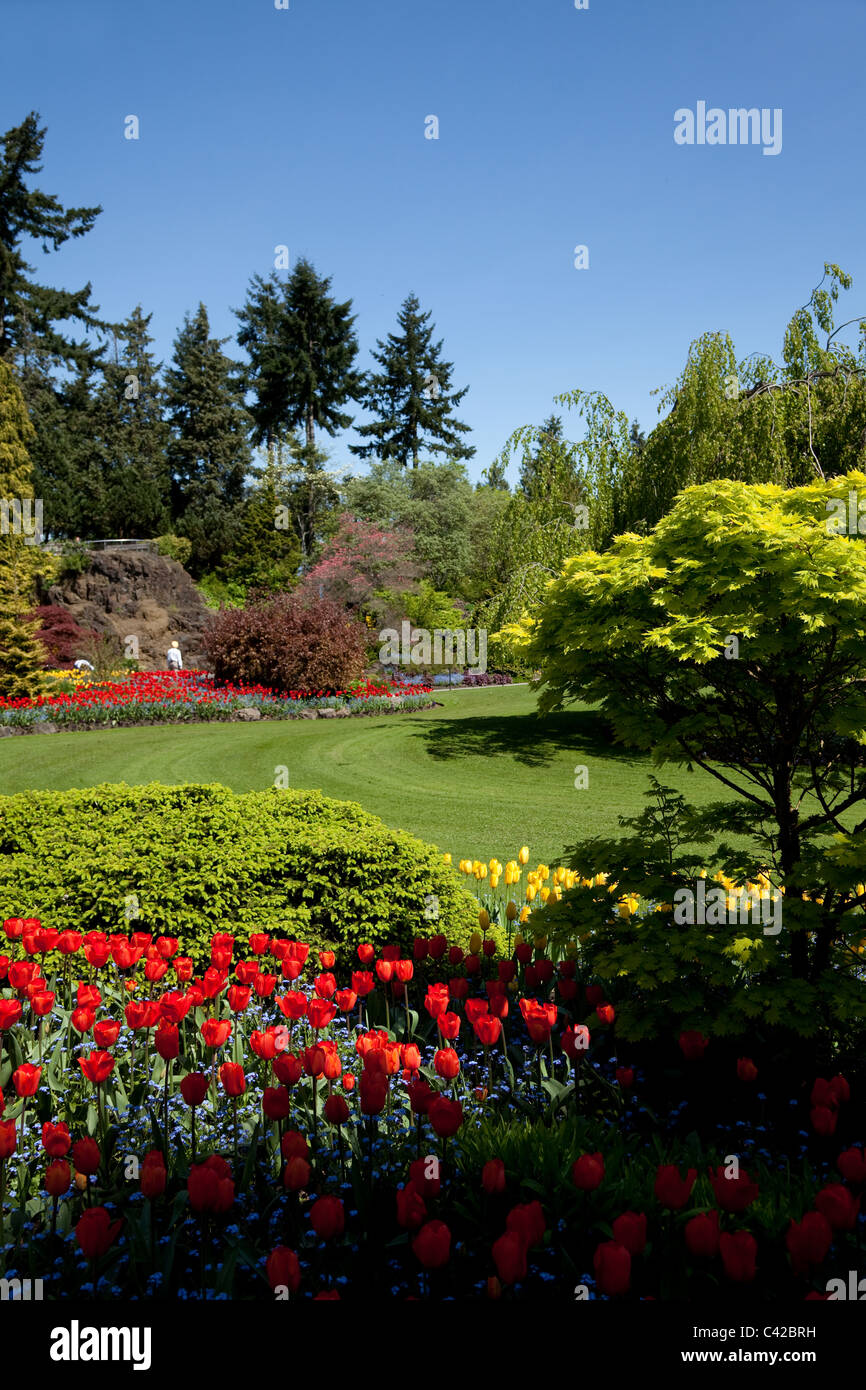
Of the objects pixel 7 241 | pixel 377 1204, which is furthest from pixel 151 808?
pixel 7 241

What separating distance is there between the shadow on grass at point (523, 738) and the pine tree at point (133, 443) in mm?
14967

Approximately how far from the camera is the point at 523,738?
14289 millimetres

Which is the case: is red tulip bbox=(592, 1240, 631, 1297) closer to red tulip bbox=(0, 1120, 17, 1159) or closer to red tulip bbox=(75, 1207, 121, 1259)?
red tulip bbox=(75, 1207, 121, 1259)

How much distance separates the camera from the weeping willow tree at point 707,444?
38.1 feet

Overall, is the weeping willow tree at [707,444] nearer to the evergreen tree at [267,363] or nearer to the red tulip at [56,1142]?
the red tulip at [56,1142]

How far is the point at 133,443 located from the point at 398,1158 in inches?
1672

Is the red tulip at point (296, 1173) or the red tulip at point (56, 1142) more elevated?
the red tulip at point (296, 1173)

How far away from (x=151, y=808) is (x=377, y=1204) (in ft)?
10.4

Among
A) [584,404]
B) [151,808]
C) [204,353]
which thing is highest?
[204,353]

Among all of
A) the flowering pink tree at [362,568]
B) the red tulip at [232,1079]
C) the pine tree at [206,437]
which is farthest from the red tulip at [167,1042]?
the pine tree at [206,437]

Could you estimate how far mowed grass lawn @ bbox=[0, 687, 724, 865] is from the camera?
9.16m

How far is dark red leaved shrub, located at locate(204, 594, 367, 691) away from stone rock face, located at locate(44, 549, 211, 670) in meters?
5.53
